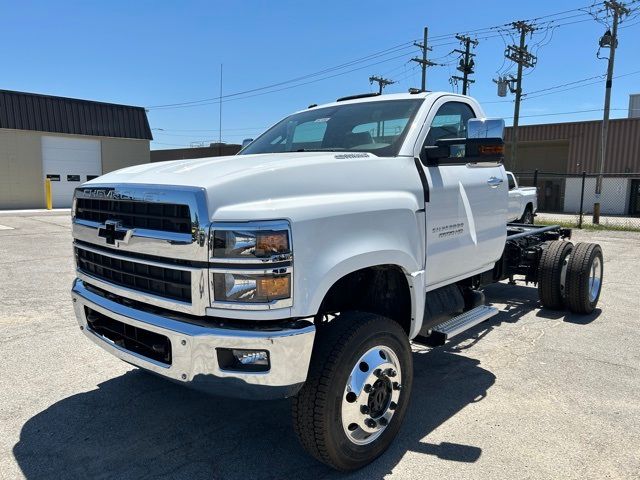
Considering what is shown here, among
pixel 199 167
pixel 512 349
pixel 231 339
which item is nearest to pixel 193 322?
pixel 231 339

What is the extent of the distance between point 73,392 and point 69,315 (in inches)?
86.9

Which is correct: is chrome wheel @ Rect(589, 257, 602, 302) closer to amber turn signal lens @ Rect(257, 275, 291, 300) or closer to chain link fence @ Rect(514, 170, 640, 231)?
amber turn signal lens @ Rect(257, 275, 291, 300)

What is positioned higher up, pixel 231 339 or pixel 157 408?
pixel 231 339

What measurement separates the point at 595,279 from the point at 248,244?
555 cm

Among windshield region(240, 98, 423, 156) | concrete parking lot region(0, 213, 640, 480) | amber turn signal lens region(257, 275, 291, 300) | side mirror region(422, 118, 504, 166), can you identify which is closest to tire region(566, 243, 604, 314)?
concrete parking lot region(0, 213, 640, 480)

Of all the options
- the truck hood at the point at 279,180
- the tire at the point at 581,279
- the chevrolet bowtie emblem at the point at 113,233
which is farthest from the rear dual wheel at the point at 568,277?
the chevrolet bowtie emblem at the point at 113,233

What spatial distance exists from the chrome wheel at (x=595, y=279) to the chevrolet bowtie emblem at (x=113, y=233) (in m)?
5.47

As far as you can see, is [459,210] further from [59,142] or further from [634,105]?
[634,105]

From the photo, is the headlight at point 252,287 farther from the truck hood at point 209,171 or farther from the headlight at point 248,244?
the truck hood at point 209,171

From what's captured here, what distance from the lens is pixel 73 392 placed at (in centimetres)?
386

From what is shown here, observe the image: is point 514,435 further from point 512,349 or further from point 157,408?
point 157,408

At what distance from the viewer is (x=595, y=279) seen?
6.44 metres

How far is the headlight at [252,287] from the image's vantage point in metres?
2.37

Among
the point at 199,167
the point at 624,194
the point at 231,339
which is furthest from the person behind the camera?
the point at 624,194
